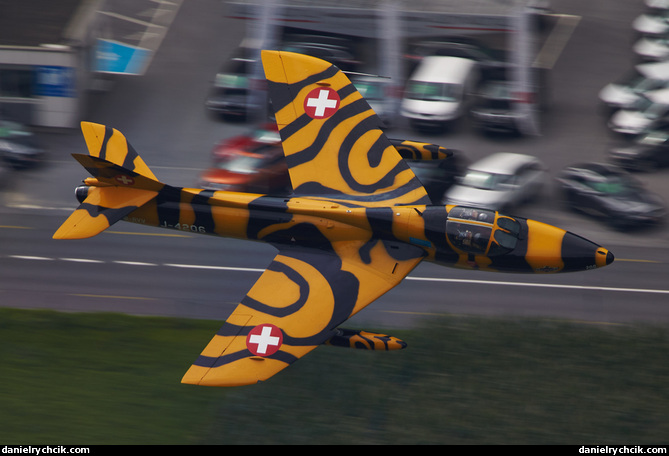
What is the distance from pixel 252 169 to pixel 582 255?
1597cm

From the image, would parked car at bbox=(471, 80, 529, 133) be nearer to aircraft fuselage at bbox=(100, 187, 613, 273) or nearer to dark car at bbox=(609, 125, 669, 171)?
dark car at bbox=(609, 125, 669, 171)

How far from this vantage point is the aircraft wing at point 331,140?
27125 millimetres

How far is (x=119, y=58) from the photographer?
4491cm

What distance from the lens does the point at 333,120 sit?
2802 centimetres

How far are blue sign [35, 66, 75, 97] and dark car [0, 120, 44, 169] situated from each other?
279 centimetres

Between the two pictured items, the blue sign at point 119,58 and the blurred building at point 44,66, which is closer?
the blurred building at point 44,66

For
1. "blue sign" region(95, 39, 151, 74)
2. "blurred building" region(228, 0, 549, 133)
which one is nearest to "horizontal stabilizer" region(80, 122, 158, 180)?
"blurred building" region(228, 0, 549, 133)

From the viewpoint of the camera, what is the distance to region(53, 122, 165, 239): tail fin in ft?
83.3

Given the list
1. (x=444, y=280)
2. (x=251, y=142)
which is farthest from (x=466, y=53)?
(x=444, y=280)

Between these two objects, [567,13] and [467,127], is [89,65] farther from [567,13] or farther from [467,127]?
[567,13]

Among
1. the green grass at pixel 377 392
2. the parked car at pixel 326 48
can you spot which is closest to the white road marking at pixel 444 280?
the green grass at pixel 377 392

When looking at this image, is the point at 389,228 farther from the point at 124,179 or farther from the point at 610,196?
the point at 610,196

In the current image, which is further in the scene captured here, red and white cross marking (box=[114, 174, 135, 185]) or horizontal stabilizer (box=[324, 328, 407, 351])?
red and white cross marking (box=[114, 174, 135, 185])

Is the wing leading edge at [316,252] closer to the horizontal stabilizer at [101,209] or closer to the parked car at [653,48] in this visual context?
the horizontal stabilizer at [101,209]
